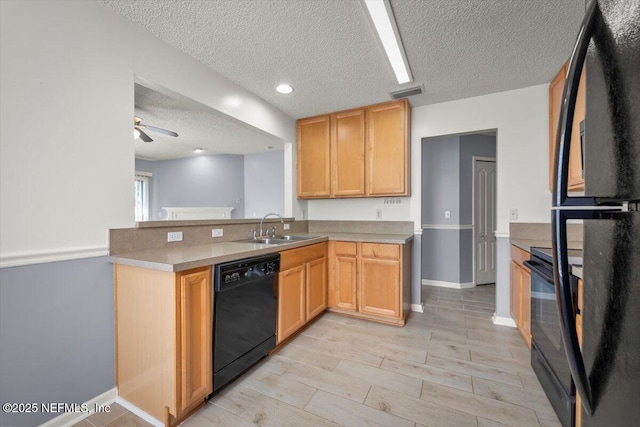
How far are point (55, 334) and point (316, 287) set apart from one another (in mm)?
1948

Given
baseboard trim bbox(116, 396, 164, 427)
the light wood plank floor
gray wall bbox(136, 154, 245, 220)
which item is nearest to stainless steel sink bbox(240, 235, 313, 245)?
the light wood plank floor

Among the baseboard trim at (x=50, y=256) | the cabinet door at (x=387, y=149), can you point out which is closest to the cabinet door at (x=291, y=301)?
the baseboard trim at (x=50, y=256)

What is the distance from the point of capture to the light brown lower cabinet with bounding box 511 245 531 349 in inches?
83.3

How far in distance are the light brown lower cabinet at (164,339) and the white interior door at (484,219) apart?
4.10 m

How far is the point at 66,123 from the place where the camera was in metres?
1.48

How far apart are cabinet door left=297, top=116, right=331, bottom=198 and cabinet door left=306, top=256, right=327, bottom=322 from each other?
1.00 m

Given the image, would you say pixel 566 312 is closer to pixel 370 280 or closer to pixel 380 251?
pixel 380 251

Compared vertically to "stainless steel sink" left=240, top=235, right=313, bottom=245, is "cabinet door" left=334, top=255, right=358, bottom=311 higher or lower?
lower

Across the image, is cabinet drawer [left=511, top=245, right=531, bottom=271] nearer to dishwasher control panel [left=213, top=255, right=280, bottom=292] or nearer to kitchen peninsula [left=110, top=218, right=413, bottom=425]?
kitchen peninsula [left=110, top=218, right=413, bottom=425]

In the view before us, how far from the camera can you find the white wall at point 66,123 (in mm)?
1303

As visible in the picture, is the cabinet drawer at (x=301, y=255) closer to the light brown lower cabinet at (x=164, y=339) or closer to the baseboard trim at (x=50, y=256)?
the light brown lower cabinet at (x=164, y=339)

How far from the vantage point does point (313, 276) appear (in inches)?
108

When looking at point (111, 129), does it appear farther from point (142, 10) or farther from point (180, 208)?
point (180, 208)

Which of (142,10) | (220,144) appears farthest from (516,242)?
(220,144)
